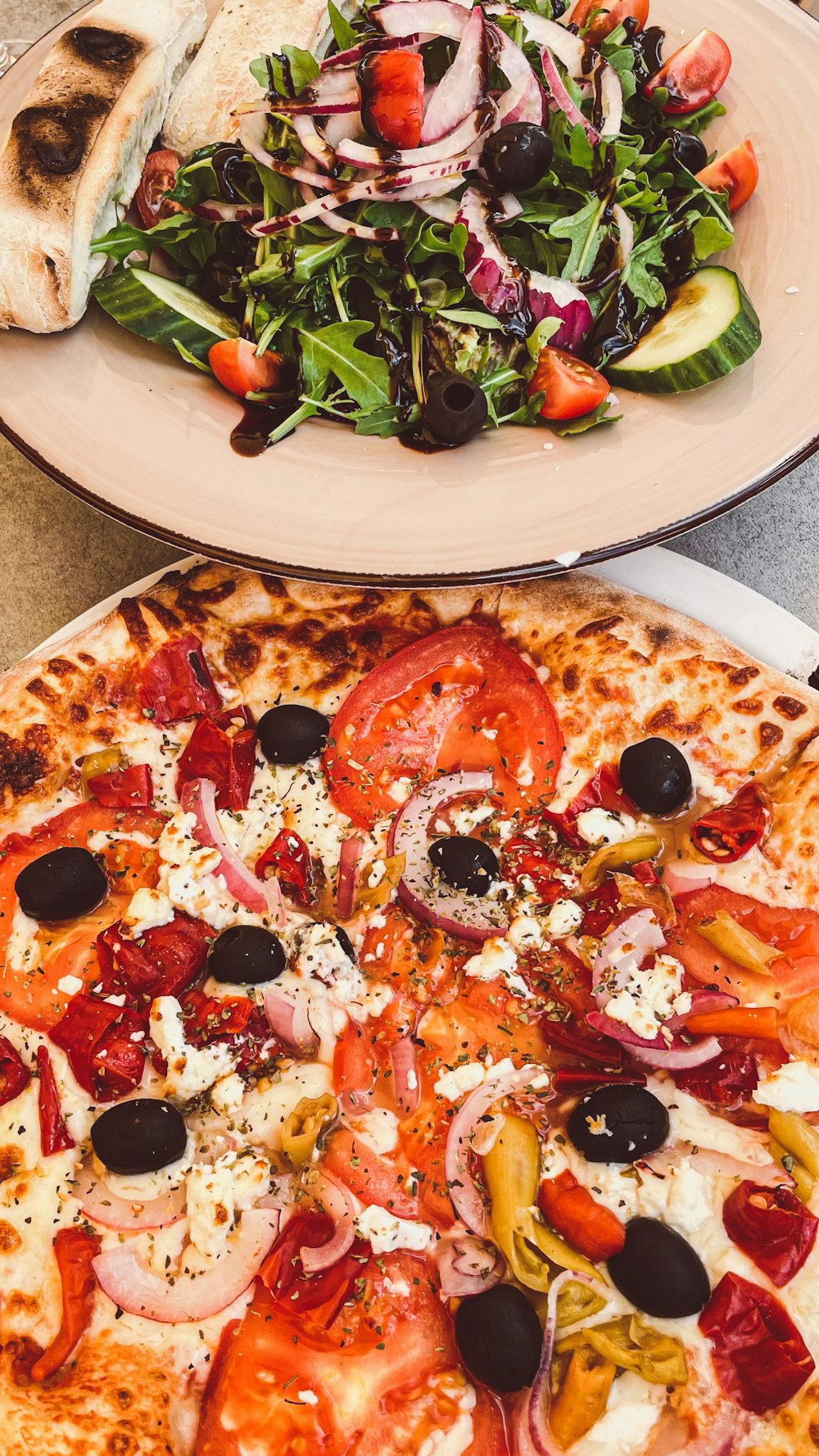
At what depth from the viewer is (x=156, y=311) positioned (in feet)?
9.23

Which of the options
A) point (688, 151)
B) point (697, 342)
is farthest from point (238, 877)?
point (688, 151)

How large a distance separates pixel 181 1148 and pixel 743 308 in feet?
7.73

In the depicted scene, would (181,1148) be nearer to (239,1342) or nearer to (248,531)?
(239,1342)

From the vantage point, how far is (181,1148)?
7.48 feet

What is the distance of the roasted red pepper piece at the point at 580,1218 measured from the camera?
2158 millimetres

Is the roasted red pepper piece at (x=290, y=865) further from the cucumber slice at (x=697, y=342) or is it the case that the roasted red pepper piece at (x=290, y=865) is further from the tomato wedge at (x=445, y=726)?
the cucumber slice at (x=697, y=342)

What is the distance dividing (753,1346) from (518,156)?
8.78 feet

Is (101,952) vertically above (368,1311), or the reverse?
(101,952)

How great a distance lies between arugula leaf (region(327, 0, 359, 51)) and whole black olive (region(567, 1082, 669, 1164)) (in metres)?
2.66

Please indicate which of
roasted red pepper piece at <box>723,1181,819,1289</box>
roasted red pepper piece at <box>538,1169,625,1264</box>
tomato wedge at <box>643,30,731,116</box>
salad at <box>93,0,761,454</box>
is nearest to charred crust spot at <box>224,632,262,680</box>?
salad at <box>93,0,761,454</box>

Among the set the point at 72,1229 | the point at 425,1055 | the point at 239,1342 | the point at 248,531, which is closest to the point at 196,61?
the point at 248,531

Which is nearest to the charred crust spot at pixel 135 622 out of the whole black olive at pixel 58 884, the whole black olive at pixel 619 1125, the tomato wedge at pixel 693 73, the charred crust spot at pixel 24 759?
the charred crust spot at pixel 24 759

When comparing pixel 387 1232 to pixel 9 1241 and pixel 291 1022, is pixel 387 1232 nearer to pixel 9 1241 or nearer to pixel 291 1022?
pixel 291 1022

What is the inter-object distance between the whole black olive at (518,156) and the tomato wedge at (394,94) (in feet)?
0.63
